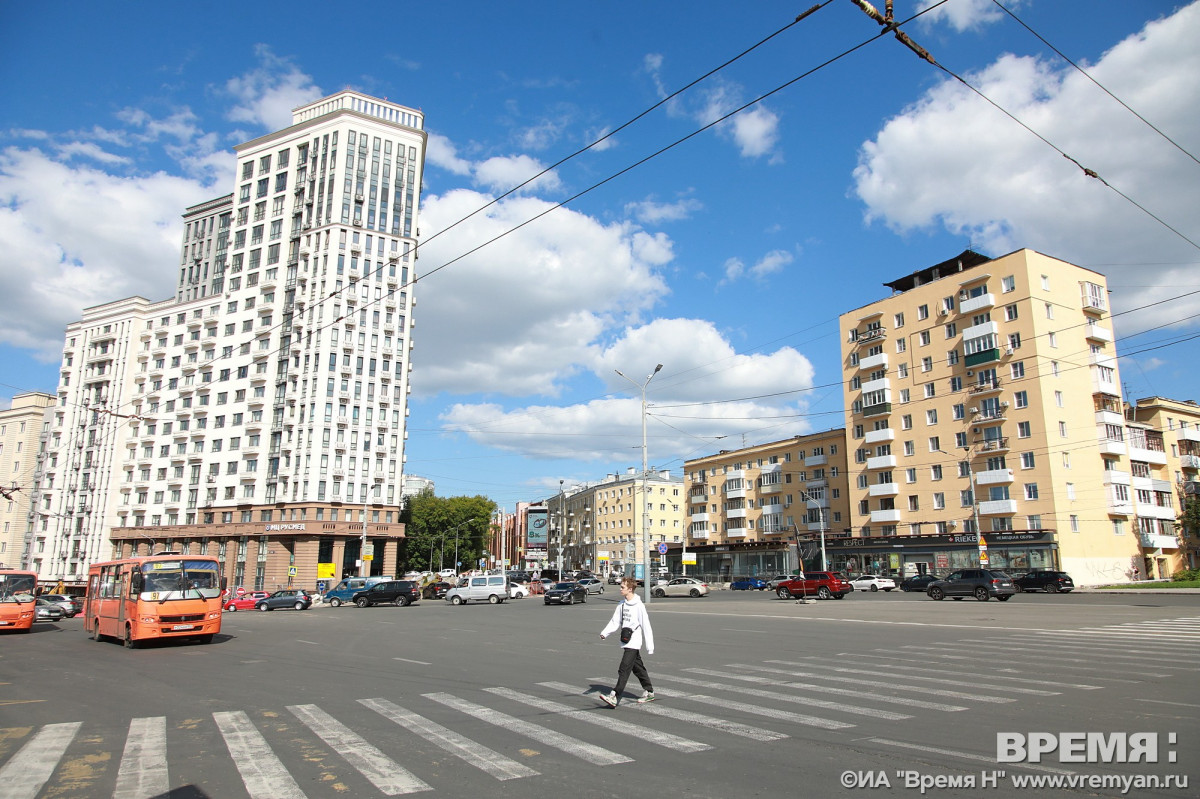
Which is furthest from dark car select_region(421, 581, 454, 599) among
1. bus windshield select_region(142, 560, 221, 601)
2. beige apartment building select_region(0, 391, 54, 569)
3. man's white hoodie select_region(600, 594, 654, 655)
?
beige apartment building select_region(0, 391, 54, 569)

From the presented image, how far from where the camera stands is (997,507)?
175 ft

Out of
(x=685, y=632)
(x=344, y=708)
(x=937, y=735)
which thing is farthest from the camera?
(x=685, y=632)

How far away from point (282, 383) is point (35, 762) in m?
68.2

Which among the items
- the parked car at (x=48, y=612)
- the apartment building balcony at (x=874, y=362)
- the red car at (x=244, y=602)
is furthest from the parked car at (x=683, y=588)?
the parked car at (x=48, y=612)

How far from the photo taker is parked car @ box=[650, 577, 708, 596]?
48.5 m

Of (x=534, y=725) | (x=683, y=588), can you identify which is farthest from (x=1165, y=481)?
(x=534, y=725)

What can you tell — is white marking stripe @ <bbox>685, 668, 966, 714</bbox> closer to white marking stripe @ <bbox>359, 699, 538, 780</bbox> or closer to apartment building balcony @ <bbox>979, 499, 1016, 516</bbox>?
white marking stripe @ <bbox>359, 699, 538, 780</bbox>

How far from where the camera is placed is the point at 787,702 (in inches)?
361

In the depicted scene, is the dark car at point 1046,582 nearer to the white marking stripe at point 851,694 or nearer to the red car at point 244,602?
the white marking stripe at point 851,694

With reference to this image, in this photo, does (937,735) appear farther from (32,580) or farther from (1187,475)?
(1187,475)

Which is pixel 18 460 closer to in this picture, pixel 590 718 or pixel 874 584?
pixel 874 584

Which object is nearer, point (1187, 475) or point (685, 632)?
point (685, 632)

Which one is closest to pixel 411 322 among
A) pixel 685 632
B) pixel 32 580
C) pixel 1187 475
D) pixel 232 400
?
pixel 232 400

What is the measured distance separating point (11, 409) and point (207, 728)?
395 ft
